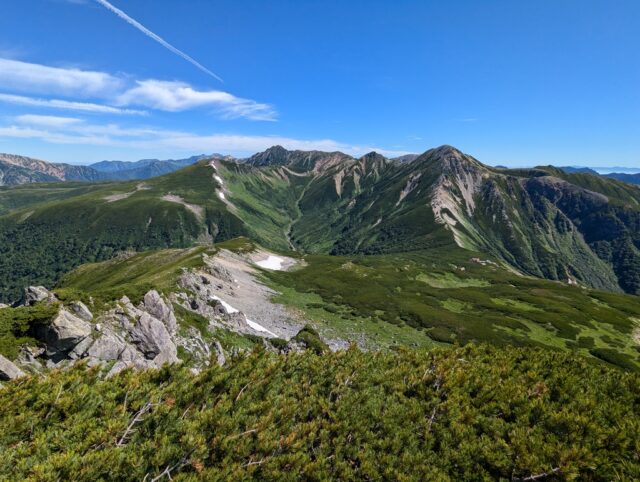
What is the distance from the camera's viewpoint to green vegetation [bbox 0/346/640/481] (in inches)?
402

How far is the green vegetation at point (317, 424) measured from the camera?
33.5 feet

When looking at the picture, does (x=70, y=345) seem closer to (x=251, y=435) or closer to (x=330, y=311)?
(x=251, y=435)

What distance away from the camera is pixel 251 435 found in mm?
11992

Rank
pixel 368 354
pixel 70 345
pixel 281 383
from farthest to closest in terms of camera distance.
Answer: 1. pixel 70 345
2. pixel 368 354
3. pixel 281 383

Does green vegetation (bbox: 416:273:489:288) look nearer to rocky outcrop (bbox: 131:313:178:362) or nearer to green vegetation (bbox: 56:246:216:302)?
green vegetation (bbox: 56:246:216:302)

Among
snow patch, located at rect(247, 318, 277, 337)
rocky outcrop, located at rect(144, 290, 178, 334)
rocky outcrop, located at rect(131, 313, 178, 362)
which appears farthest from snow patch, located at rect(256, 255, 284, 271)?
rocky outcrop, located at rect(131, 313, 178, 362)

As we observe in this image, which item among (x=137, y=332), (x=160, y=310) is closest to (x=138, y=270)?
(x=160, y=310)

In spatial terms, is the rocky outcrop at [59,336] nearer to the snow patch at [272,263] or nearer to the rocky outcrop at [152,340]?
the rocky outcrop at [152,340]

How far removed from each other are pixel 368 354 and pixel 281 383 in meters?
5.83

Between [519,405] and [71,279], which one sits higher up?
[519,405]

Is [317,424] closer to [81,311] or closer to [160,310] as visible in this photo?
[81,311]

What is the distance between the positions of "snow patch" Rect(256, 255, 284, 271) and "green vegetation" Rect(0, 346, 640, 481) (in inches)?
4827

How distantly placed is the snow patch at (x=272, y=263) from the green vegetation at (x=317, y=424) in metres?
123

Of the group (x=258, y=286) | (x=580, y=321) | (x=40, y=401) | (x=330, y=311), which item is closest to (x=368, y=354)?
(x=40, y=401)
